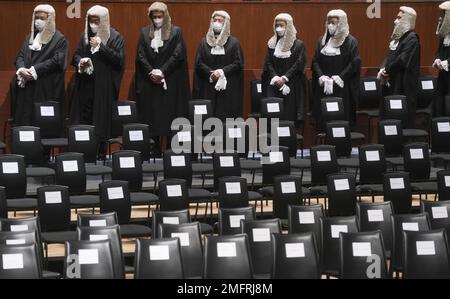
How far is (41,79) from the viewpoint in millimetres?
11531

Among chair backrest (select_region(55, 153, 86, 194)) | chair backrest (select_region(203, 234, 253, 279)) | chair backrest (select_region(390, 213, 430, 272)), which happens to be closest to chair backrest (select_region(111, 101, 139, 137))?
chair backrest (select_region(55, 153, 86, 194))

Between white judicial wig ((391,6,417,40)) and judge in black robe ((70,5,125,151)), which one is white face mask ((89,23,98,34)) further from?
white judicial wig ((391,6,417,40))

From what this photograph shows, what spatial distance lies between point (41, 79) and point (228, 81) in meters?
2.02

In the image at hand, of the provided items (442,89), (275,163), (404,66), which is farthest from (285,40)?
(275,163)


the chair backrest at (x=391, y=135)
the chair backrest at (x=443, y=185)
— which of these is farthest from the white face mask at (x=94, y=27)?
the chair backrest at (x=443, y=185)

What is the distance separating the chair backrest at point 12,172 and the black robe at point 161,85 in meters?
2.61

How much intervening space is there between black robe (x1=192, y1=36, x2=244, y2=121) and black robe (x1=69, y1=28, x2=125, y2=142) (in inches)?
35.5

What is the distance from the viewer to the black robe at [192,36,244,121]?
39.5 feet

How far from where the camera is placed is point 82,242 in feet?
23.9

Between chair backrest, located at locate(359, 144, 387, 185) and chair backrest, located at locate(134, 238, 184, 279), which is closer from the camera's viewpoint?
chair backrest, located at locate(134, 238, 184, 279)

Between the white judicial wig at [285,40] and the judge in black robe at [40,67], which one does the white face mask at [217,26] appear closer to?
the white judicial wig at [285,40]

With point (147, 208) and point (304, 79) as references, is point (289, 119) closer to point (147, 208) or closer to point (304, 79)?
point (304, 79)

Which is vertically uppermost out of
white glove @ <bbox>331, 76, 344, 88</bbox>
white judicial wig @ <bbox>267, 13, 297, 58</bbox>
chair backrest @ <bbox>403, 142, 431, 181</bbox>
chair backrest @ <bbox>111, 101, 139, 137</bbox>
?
white judicial wig @ <bbox>267, 13, 297, 58</bbox>

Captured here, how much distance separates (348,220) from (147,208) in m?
2.88
